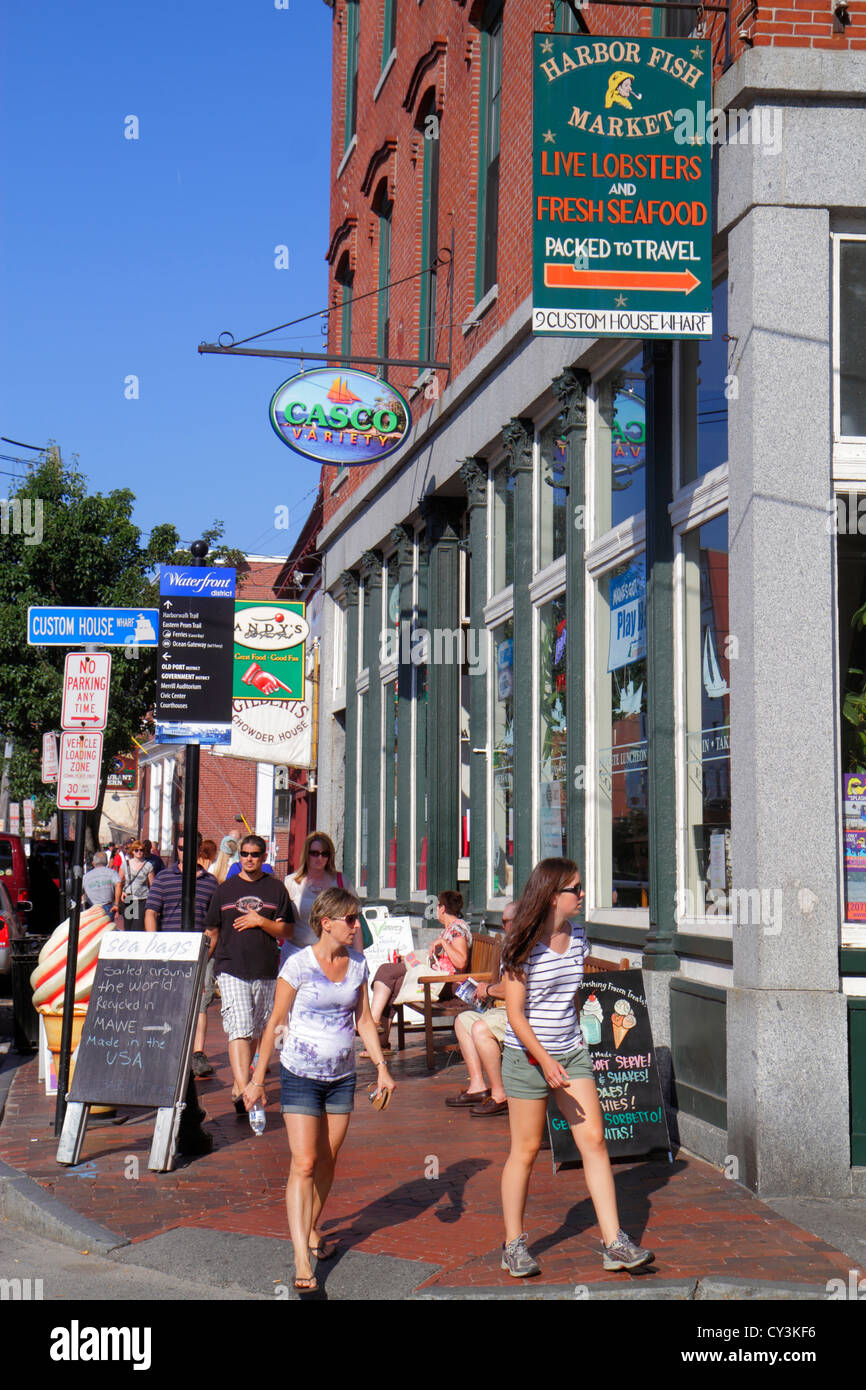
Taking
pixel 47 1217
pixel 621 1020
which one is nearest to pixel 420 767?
pixel 621 1020

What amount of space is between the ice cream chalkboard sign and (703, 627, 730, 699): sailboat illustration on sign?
1.84 metres

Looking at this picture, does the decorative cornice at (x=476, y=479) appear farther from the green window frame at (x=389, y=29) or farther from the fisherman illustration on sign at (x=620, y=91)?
the green window frame at (x=389, y=29)

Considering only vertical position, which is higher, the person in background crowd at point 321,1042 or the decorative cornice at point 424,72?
the decorative cornice at point 424,72

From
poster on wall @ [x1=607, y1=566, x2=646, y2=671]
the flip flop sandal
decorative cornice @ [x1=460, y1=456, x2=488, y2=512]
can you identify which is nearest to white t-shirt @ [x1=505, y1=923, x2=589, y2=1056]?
the flip flop sandal

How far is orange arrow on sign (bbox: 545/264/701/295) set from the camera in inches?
328

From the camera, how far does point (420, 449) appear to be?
662 inches

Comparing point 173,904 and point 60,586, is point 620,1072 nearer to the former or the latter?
point 173,904

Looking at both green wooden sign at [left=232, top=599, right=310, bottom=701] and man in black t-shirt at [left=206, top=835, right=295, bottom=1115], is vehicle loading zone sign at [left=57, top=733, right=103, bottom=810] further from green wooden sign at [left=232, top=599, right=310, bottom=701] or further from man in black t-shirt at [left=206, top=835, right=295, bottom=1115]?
green wooden sign at [left=232, top=599, right=310, bottom=701]

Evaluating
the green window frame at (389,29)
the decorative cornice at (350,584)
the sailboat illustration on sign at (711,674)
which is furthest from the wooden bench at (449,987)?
the green window frame at (389,29)

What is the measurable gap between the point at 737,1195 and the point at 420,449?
35.8ft

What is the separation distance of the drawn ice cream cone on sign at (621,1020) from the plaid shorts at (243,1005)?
2628 millimetres

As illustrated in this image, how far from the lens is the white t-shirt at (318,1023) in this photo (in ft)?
20.4

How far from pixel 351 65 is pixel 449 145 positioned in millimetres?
7042
